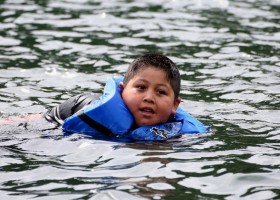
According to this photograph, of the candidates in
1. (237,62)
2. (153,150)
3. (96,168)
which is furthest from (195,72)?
(96,168)

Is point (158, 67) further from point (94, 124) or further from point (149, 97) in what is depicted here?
point (94, 124)

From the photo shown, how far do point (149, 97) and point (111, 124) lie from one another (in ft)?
1.53

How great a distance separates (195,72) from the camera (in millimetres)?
10562

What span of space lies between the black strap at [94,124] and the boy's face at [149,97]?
12.6 inches

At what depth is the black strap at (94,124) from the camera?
23.3 ft

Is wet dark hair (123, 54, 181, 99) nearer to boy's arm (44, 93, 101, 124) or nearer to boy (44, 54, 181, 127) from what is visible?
boy (44, 54, 181, 127)

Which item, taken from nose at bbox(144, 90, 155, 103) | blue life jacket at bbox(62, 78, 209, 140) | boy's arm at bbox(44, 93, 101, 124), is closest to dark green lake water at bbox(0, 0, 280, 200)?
blue life jacket at bbox(62, 78, 209, 140)

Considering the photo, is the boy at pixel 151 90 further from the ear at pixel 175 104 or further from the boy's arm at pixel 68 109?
the boy's arm at pixel 68 109

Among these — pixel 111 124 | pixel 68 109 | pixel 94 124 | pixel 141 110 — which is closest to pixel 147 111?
pixel 141 110

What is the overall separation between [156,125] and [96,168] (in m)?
1.27

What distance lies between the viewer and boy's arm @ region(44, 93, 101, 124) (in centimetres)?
752

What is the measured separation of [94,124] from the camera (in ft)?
23.3

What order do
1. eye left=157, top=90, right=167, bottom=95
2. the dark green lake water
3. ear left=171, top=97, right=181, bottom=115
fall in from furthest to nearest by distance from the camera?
ear left=171, top=97, right=181, bottom=115 < eye left=157, top=90, right=167, bottom=95 < the dark green lake water

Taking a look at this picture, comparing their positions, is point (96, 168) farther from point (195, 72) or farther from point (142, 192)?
point (195, 72)
